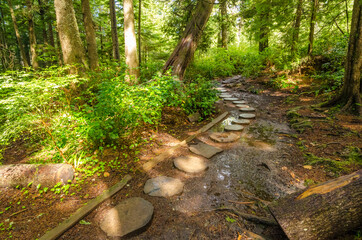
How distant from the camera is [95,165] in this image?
3061 millimetres

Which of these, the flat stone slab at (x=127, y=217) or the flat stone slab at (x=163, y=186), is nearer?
the flat stone slab at (x=127, y=217)

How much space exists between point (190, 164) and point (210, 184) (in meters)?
0.64

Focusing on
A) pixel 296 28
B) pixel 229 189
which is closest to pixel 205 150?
pixel 229 189

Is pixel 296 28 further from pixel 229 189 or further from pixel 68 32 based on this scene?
pixel 68 32

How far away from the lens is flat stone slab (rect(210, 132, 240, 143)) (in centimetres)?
421

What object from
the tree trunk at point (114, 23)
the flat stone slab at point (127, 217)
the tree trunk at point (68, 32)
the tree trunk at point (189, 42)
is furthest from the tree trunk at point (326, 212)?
the tree trunk at point (114, 23)

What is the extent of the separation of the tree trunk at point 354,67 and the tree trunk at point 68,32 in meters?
8.16

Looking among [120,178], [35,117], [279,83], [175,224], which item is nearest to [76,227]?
[120,178]

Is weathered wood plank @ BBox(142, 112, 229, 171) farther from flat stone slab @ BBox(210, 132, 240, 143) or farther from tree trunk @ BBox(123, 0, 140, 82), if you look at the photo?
tree trunk @ BBox(123, 0, 140, 82)

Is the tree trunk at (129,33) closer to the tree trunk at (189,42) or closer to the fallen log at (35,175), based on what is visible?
the tree trunk at (189,42)

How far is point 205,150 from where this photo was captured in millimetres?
3760

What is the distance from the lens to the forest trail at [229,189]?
6.23 ft

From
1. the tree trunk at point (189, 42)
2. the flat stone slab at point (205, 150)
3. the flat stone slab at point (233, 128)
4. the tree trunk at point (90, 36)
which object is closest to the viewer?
the flat stone slab at point (205, 150)

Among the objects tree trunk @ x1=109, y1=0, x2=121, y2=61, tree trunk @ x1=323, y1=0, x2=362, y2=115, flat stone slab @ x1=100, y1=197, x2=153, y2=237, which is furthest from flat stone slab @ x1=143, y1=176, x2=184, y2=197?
tree trunk @ x1=109, y1=0, x2=121, y2=61
